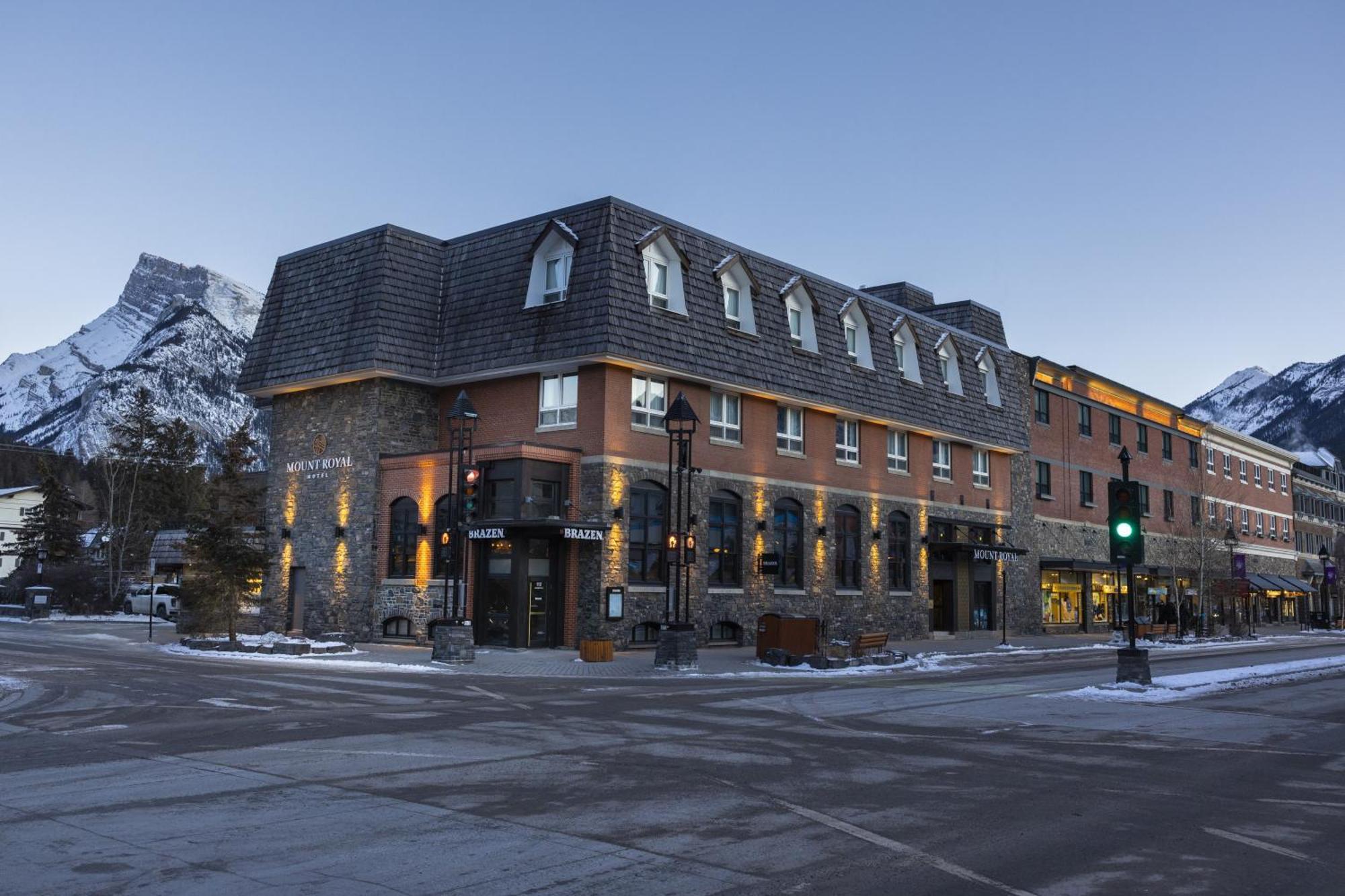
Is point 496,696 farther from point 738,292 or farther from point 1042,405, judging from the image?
point 1042,405

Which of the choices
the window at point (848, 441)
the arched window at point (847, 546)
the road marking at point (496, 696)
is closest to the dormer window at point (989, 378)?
the window at point (848, 441)

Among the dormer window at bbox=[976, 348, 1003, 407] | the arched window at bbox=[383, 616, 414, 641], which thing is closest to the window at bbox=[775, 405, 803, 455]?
the arched window at bbox=[383, 616, 414, 641]

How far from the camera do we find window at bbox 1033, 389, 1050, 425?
53.2 meters

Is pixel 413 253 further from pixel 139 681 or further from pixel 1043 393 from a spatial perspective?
pixel 1043 393

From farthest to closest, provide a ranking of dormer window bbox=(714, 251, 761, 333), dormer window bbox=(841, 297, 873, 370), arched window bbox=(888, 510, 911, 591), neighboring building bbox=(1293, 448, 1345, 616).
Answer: neighboring building bbox=(1293, 448, 1345, 616) → arched window bbox=(888, 510, 911, 591) → dormer window bbox=(841, 297, 873, 370) → dormer window bbox=(714, 251, 761, 333)

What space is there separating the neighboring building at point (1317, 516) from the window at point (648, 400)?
70886mm

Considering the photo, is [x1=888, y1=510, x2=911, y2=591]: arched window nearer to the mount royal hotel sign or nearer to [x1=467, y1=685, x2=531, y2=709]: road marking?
the mount royal hotel sign

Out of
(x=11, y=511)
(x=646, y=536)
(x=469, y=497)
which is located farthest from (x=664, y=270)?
(x=11, y=511)

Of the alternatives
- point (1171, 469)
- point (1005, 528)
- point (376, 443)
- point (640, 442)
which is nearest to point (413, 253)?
point (376, 443)

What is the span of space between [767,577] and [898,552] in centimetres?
869

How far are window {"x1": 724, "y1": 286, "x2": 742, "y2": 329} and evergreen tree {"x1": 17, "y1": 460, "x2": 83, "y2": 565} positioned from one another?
5192 centimetres

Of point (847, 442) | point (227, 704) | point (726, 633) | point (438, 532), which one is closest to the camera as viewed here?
point (227, 704)

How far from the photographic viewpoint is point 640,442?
106ft

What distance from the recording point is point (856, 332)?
41281mm
